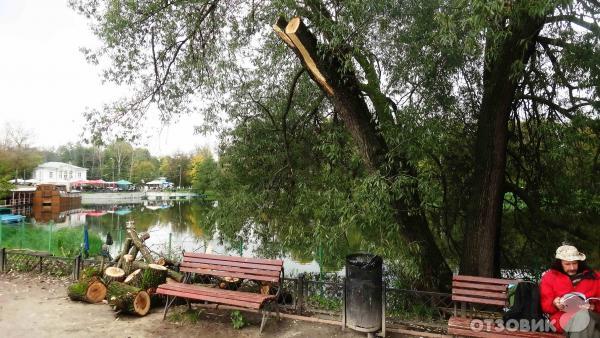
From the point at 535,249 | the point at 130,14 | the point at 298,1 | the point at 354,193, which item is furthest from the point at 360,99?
the point at 535,249

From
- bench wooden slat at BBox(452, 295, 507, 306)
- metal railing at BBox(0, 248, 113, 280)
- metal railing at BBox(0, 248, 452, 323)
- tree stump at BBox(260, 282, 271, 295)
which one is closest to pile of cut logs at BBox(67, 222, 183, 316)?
metal railing at BBox(0, 248, 452, 323)

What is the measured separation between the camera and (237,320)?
5.67 meters

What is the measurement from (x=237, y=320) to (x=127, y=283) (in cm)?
222

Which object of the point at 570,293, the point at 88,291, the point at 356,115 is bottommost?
the point at 88,291

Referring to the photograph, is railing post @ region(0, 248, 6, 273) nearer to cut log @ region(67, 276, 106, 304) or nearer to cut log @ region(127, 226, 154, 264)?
cut log @ region(127, 226, 154, 264)

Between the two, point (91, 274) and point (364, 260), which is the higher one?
point (364, 260)

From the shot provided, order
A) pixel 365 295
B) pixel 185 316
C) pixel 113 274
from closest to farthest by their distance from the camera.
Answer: pixel 365 295 → pixel 185 316 → pixel 113 274

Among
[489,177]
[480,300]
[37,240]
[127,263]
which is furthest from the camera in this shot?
[37,240]

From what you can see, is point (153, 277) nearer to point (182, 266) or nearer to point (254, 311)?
point (182, 266)

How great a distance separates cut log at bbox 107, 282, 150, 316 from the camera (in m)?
5.96

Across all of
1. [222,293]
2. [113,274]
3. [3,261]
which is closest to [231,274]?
[222,293]

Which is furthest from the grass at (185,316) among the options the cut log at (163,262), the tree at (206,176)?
the tree at (206,176)

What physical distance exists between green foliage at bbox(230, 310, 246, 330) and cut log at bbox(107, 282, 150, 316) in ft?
4.60

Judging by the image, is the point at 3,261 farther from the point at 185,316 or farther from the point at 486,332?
the point at 486,332
